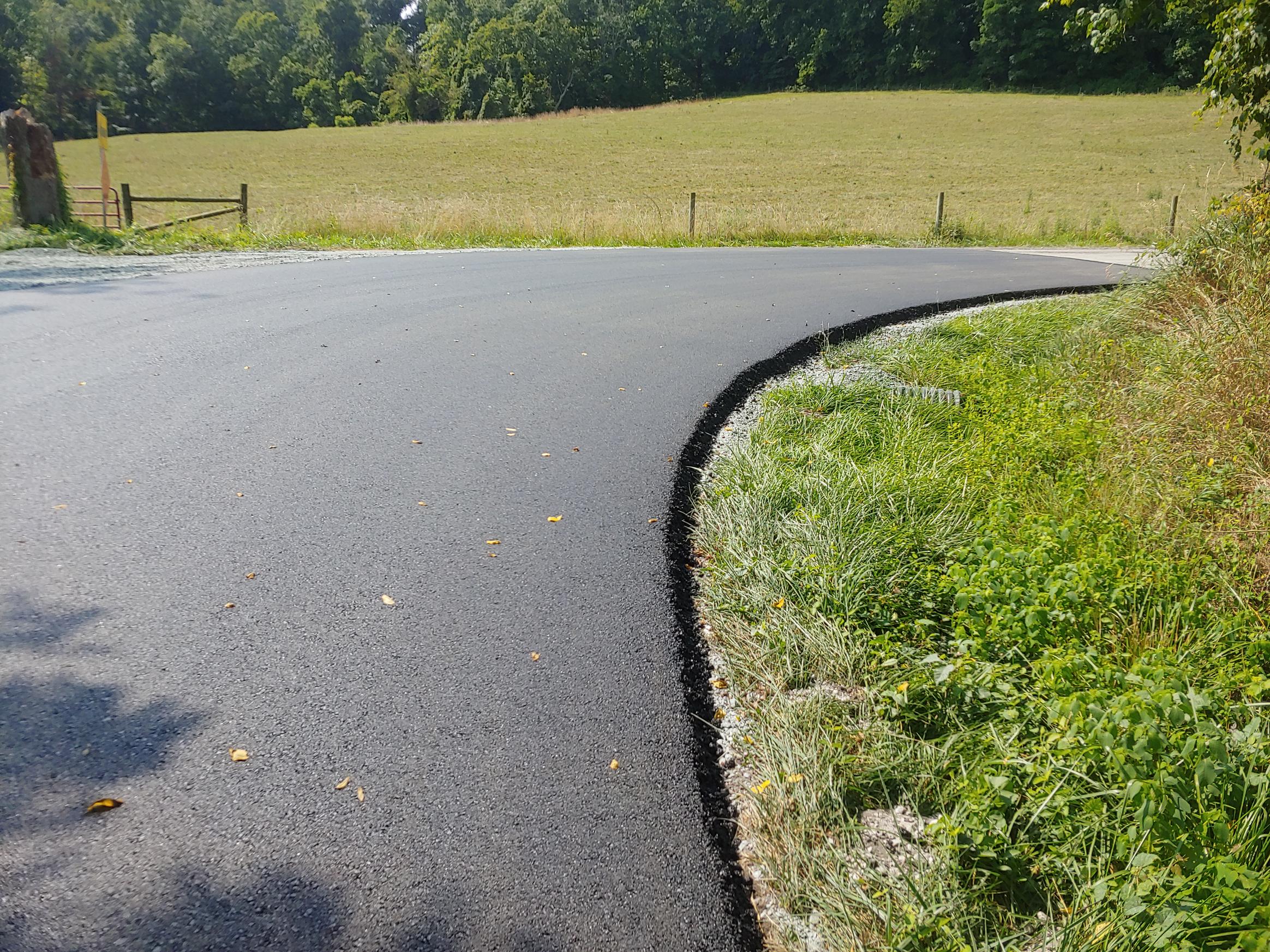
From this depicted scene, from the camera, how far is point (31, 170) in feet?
44.1

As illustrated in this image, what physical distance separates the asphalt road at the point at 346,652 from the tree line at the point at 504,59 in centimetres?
7381

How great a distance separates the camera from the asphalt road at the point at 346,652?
2207mm

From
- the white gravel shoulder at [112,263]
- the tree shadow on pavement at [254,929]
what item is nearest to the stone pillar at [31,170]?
the white gravel shoulder at [112,263]

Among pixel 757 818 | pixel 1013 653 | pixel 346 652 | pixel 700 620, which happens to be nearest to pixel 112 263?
pixel 346 652

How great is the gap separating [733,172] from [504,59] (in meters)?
45.7

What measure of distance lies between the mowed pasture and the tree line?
726 cm

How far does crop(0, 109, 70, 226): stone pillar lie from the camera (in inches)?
524

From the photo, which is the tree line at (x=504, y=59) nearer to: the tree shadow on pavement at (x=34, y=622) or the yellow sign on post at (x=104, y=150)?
the yellow sign on post at (x=104, y=150)

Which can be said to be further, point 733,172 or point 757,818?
point 733,172

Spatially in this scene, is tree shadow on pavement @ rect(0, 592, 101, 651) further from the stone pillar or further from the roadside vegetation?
the stone pillar

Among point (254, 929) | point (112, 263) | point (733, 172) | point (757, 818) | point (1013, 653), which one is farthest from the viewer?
point (733, 172)

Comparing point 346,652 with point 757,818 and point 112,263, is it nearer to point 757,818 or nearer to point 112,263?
point 757,818

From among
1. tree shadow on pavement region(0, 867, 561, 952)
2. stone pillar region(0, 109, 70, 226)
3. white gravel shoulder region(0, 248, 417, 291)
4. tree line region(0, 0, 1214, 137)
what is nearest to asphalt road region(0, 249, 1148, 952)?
tree shadow on pavement region(0, 867, 561, 952)

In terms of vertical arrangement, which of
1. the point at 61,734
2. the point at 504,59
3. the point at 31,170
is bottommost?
the point at 61,734
